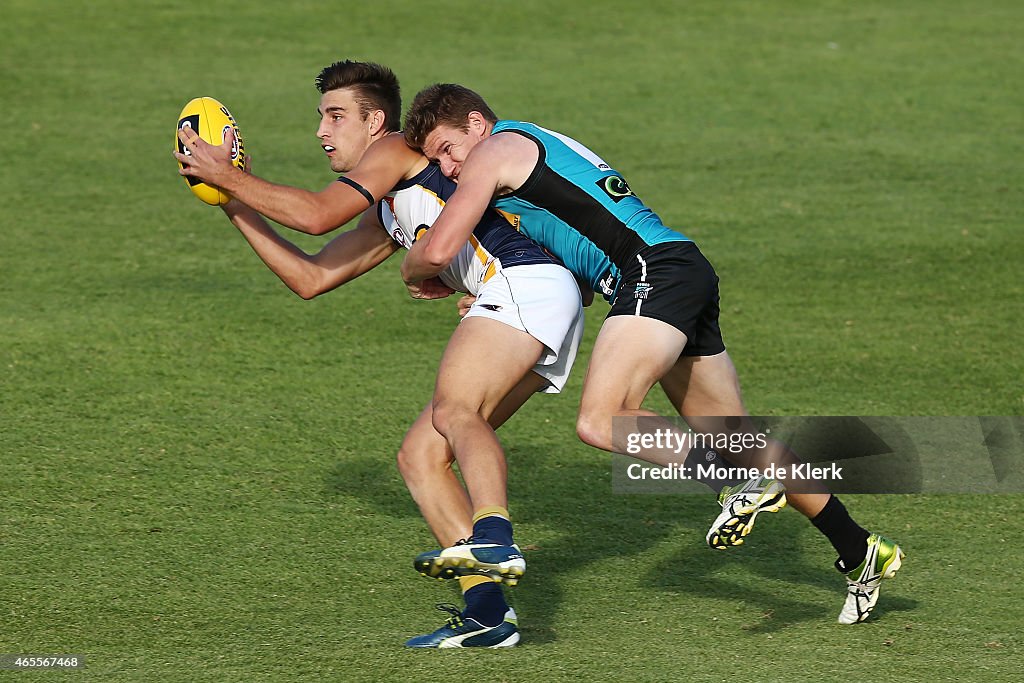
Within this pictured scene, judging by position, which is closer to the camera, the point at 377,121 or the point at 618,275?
the point at 618,275

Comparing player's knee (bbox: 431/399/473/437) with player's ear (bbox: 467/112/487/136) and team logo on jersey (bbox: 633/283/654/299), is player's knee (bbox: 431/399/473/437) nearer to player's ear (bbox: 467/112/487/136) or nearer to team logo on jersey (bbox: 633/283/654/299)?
team logo on jersey (bbox: 633/283/654/299)

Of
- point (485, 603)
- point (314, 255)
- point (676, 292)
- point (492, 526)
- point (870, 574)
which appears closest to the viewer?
point (492, 526)

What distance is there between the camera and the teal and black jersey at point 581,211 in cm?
546

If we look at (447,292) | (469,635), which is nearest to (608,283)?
(447,292)

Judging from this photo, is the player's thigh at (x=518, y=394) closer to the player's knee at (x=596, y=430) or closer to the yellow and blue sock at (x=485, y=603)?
the player's knee at (x=596, y=430)

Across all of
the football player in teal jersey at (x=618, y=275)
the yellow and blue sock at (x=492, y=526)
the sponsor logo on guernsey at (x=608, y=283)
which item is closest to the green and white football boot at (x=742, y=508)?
the football player in teal jersey at (x=618, y=275)

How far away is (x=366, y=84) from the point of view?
583cm

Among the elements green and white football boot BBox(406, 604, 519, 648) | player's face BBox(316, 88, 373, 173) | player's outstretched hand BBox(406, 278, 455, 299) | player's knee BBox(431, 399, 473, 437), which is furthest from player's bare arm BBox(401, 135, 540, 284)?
green and white football boot BBox(406, 604, 519, 648)

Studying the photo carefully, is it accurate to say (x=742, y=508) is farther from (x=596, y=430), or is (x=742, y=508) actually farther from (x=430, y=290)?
(x=430, y=290)

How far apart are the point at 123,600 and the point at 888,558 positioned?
2959mm

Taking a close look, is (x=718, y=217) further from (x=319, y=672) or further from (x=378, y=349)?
(x=319, y=672)

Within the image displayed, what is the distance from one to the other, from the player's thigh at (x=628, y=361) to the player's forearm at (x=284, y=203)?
3.71 ft

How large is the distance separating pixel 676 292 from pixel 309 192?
1434 mm

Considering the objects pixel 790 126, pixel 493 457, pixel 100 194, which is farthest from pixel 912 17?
pixel 493 457
